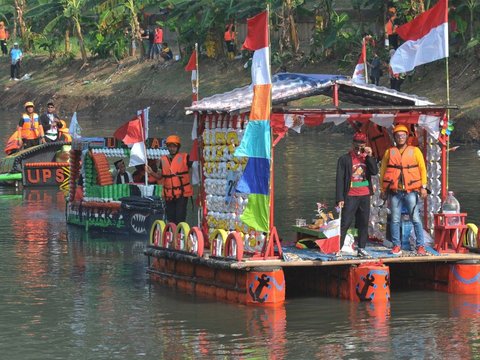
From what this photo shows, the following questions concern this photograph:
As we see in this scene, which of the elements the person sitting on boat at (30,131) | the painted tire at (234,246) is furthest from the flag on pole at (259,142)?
the person sitting on boat at (30,131)

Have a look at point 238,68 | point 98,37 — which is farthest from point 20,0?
point 238,68

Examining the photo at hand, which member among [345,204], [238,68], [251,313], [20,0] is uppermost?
[20,0]

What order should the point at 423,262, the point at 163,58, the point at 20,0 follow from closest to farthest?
the point at 423,262
the point at 163,58
the point at 20,0

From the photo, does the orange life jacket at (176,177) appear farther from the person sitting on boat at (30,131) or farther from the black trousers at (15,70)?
the black trousers at (15,70)

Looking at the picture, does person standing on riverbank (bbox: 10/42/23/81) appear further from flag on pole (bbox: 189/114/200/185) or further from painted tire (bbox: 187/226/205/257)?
painted tire (bbox: 187/226/205/257)

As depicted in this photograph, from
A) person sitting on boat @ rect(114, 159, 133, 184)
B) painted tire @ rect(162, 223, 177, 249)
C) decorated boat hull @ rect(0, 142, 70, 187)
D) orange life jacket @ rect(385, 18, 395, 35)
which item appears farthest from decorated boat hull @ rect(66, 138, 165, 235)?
orange life jacket @ rect(385, 18, 395, 35)

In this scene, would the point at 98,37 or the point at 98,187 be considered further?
the point at 98,37

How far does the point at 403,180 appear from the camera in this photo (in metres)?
19.0

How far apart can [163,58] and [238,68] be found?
640cm

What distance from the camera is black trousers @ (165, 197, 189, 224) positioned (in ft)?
69.7

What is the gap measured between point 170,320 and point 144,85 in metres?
41.3

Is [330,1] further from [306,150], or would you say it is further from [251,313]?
[251,313]

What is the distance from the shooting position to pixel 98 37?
202 ft

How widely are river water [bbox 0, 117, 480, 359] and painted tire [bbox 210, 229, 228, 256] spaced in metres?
0.65
